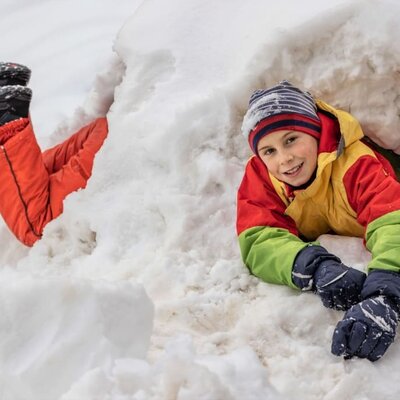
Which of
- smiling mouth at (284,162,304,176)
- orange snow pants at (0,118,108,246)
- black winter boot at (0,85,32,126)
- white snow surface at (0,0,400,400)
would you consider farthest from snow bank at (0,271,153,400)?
black winter boot at (0,85,32,126)

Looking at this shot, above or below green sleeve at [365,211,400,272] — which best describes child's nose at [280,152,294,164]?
above

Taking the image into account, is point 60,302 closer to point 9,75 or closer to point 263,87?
point 263,87

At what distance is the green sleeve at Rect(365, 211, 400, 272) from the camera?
1408mm

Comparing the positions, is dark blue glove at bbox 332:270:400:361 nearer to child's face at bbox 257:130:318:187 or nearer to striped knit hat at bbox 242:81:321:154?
child's face at bbox 257:130:318:187

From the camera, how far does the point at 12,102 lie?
2299mm

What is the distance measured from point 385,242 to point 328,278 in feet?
0.55

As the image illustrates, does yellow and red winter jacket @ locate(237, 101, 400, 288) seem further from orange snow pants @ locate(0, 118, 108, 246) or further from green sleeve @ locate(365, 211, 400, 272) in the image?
orange snow pants @ locate(0, 118, 108, 246)

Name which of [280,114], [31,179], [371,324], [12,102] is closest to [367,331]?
[371,324]

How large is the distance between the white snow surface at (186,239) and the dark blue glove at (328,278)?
39 millimetres

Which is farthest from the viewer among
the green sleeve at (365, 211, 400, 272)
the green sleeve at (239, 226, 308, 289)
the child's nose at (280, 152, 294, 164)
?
the child's nose at (280, 152, 294, 164)

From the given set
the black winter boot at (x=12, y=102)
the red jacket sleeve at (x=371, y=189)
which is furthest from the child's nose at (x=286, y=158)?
the black winter boot at (x=12, y=102)

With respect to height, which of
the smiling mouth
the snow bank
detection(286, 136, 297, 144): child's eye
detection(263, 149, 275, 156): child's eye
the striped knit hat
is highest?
the snow bank

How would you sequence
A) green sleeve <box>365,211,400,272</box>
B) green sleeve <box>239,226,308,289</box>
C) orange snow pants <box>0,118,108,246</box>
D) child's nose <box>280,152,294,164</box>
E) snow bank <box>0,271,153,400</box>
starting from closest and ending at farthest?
snow bank <box>0,271,153,400</box>, green sleeve <box>365,211,400,272</box>, green sleeve <box>239,226,308,289</box>, child's nose <box>280,152,294,164</box>, orange snow pants <box>0,118,108,246</box>

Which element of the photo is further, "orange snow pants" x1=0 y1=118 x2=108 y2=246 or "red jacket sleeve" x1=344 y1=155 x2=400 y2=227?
"orange snow pants" x1=0 y1=118 x2=108 y2=246
